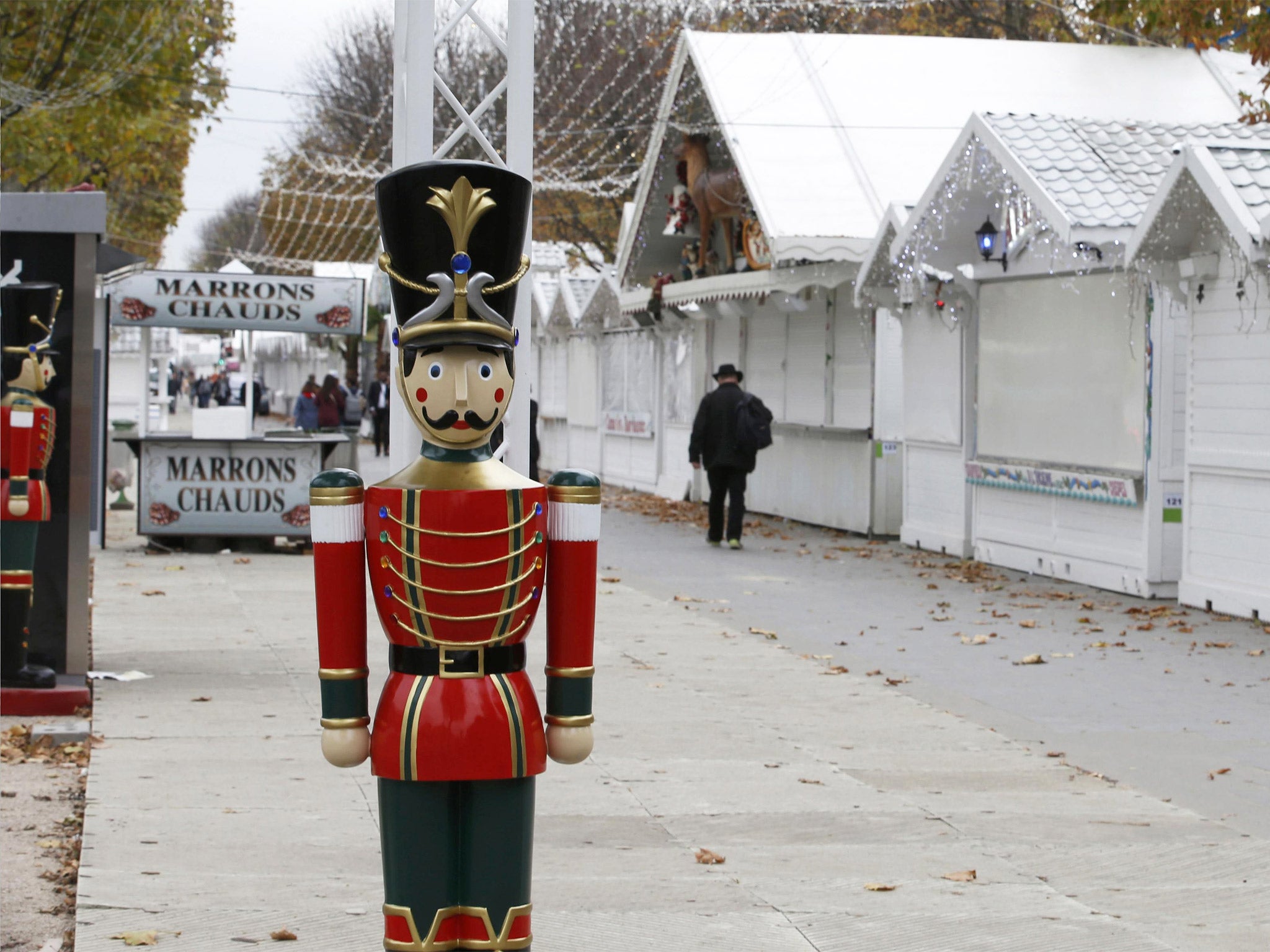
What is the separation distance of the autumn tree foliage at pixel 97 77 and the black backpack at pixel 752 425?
6.93 metres

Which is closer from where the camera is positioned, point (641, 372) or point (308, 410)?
point (641, 372)

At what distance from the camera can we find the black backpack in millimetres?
16766

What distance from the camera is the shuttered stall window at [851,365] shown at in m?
18.5

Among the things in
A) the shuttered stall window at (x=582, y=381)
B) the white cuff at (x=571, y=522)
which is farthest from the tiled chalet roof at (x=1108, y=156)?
the shuttered stall window at (x=582, y=381)

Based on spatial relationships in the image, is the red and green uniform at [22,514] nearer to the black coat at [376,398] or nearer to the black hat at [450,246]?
the black hat at [450,246]

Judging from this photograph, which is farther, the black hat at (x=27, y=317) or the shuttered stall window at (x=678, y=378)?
the shuttered stall window at (x=678, y=378)

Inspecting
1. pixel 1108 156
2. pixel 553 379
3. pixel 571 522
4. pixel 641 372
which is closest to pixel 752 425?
pixel 1108 156

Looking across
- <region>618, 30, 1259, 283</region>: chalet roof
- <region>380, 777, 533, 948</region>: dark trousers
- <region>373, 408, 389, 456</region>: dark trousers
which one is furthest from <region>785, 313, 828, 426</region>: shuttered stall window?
<region>380, 777, 533, 948</region>: dark trousers

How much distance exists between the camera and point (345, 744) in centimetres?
394

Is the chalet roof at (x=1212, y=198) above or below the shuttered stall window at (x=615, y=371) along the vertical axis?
above

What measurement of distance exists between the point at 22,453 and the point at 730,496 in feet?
31.7

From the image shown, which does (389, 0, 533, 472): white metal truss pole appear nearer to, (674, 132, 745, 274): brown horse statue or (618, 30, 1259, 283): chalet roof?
(618, 30, 1259, 283): chalet roof

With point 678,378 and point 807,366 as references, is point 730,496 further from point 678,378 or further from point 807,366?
point 678,378

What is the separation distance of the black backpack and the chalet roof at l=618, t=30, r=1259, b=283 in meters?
1.64
